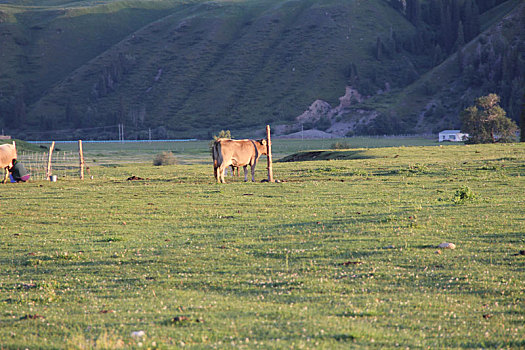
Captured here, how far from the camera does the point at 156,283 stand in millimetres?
11797

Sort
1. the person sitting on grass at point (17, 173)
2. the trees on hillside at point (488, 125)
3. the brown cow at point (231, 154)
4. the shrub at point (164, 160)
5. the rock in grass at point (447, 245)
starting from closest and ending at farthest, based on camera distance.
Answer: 1. the rock in grass at point (447, 245)
2. the brown cow at point (231, 154)
3. the person sitting on grass at point (17, 173)
4. the shrub at point (164, 160)
5. the trees on hillside at point (488, 125)

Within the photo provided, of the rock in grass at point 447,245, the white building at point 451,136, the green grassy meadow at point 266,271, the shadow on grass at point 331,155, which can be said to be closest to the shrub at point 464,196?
the green grassy meadow at point 266,271

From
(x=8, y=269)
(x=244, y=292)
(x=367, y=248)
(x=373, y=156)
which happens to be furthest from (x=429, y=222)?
(x=373, y=156)

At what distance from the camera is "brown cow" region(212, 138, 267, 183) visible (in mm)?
32969

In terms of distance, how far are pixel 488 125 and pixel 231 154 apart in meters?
55.9

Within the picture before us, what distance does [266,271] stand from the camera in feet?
41.0

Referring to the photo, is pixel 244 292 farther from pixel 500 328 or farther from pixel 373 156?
pixel 373 156

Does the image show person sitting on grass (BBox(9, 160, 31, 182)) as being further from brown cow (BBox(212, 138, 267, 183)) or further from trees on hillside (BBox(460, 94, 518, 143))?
trees on hillside (BBox(460, 94, 518, 143))

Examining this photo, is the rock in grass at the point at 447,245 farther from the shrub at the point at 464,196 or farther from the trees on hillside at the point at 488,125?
the trees on hillside at the point at 488,125

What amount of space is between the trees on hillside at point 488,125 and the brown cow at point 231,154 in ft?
173

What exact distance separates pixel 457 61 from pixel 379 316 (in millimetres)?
185259

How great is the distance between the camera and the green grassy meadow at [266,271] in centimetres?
841

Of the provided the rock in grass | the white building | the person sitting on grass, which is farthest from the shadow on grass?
the white building

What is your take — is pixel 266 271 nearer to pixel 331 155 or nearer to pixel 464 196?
pixel 464 196
